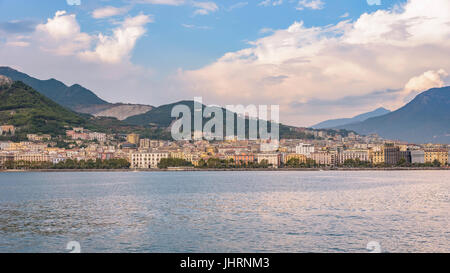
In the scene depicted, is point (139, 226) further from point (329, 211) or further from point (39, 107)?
point (39, 107)

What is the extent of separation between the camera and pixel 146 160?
10831cm

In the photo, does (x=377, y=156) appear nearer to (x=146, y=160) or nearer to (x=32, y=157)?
(x=146, y=160)

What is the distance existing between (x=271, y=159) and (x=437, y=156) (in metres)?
34.3

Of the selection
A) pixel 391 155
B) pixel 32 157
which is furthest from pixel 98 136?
pixel 391 155

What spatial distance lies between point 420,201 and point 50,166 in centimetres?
8629

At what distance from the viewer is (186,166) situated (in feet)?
340

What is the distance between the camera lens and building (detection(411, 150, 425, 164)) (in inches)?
4275

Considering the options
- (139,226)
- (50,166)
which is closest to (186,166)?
(50,166)

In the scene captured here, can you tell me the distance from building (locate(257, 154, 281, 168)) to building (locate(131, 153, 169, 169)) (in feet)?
66.6

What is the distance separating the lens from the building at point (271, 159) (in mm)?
109781

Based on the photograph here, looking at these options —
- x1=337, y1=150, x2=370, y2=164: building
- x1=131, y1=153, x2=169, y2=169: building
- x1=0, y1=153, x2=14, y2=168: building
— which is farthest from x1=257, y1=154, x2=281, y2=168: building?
x1=0, y1=153, x2=14, y2=168: building

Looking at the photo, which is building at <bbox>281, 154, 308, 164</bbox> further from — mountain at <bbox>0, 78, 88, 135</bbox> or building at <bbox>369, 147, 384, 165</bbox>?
mountain at <bbox>0, 78, 88, 135</bbox>

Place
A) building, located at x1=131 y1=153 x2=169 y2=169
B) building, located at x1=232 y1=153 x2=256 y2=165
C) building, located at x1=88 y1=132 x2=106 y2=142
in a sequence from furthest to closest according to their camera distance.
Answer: building, located at x1=88 y1=132 x2=106 y2=142
building, located at x1=232 y1=153 x2=256 y2=165
building, located at x1=131 y1=153 x2=169 y2=169

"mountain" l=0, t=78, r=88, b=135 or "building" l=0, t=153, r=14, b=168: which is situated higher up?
"mountain" l=0, t=78, r=88, b=135
